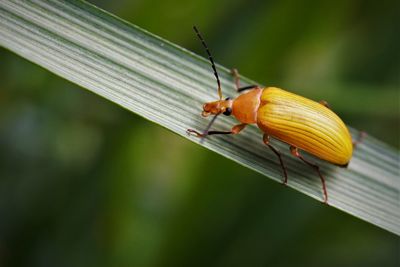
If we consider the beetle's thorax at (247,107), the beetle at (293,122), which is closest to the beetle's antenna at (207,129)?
the beetle at (293,122)

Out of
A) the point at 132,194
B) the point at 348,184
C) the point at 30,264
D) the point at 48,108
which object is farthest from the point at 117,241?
the point at 348,184

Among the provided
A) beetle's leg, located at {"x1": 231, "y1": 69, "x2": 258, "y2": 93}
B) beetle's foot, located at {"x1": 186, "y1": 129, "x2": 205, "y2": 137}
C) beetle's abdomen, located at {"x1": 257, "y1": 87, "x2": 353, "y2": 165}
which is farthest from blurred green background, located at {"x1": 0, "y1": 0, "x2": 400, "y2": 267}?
beetle's foot, located at {"x1": 186, "y1": 129, "x2": 205, "y2": 137}

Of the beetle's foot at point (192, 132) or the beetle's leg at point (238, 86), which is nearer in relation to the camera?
the beetle's foot at point (192, 132)

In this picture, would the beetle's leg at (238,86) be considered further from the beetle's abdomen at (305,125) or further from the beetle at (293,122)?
the beetle's abdomen at (305,125)

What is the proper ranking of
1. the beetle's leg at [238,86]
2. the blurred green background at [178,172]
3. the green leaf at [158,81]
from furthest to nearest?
the blurred green background at [178,172] → the beetle's leg at [238,86] → the green leaf at [158,81]

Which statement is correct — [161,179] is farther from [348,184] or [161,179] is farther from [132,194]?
[348,184]

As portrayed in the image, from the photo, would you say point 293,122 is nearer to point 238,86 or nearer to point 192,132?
point 238,86

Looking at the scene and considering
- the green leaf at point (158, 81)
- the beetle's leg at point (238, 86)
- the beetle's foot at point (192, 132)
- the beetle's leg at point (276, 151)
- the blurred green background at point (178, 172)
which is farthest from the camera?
the blurred green background at point (178, 172)
